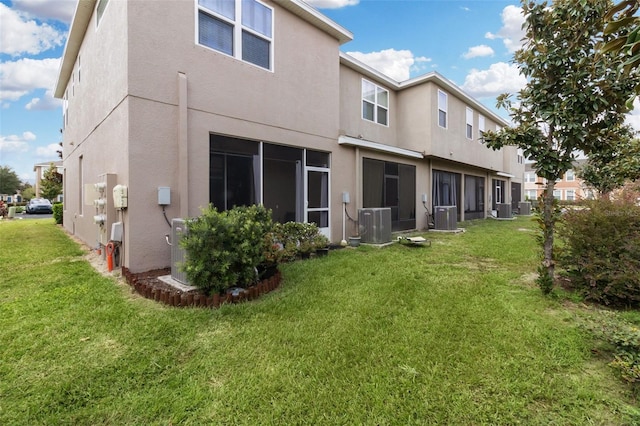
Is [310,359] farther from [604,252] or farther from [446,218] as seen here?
[446,218]

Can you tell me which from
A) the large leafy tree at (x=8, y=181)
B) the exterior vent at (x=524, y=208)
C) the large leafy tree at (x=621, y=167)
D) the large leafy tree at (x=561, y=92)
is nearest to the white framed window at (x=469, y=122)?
the large leafy tree at (x=621, y=167)

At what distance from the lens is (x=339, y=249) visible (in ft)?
27.4

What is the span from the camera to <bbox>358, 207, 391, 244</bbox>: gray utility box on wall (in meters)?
8.92

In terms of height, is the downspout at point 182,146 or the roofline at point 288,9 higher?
the roofline at point 288,9

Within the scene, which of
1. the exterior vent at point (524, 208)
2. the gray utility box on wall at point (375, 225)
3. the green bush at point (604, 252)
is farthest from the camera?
the exterior vent at point (524, 208)

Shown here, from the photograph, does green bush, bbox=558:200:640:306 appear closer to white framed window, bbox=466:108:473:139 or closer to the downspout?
the downspout

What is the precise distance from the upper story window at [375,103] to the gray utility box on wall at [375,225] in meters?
4.25

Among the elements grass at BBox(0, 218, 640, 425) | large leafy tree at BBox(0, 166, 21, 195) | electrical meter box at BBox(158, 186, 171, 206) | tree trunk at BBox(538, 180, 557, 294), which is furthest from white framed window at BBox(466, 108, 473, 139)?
large leafy tree at BBox(0, 166, 21, 195)

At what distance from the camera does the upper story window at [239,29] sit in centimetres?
630

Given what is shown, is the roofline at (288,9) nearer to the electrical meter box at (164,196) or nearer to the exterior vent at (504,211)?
the electrical meter box at (164,196)

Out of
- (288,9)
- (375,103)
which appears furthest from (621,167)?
(288,9)

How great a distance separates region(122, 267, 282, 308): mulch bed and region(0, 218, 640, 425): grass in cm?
17

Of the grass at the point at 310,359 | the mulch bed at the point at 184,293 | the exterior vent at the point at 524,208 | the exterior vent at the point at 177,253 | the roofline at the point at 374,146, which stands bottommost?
the grass at the point at 310,359

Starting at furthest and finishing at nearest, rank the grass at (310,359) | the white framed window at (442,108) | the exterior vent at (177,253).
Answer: the white framed window at (442,108) → the exterior vent at (177,253) → the grass at (310,359)
